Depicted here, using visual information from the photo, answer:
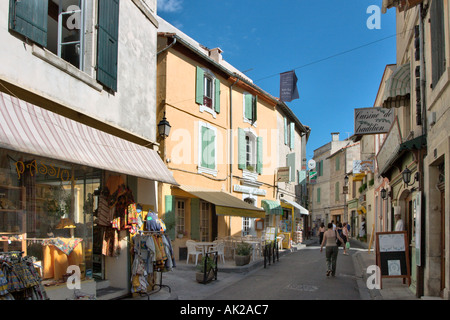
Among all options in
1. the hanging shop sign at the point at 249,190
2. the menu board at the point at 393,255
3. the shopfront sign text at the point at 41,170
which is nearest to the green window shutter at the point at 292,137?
the hanging shop sign at the point at 249,190

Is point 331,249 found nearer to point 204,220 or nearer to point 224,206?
point 224,206

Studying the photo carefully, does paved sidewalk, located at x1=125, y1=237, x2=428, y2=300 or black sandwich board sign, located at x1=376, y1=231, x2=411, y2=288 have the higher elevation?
black sandwich board sign, located at x1=376, y1=231, x2=411, y2=288

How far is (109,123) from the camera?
→ 7707 millimetres

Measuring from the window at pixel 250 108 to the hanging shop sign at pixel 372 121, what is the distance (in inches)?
289

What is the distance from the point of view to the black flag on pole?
719 inches

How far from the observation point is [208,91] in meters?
16.5

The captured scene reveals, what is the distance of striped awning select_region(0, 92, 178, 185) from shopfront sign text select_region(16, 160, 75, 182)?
30.6 inches

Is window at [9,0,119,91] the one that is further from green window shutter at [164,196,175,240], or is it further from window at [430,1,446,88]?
window at [430,1,446,88]

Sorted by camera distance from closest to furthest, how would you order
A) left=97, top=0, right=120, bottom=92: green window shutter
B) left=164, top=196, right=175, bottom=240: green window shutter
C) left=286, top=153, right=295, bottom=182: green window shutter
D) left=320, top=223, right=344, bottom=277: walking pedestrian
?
left=97, top=0, right=120, bottom=92: green window shutter → left=320, top=223, right=344, bottom=277: walking pedestrian → left=164, top=196, right=175, bottom=240: green window shutter → left=286, top=153, right=295, bottom=182: green window shutter

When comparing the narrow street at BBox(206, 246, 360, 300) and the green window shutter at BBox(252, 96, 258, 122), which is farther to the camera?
the green window shutter at BBox(252, 96, 258, 122)

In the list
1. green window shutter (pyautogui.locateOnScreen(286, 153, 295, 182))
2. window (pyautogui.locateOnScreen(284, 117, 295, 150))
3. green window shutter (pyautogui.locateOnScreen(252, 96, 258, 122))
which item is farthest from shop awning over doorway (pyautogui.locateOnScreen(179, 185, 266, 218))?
window (pyautogui.locateOnScreen(284, 117, 295, 150))

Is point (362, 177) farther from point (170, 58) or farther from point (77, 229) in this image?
point (77, 229)

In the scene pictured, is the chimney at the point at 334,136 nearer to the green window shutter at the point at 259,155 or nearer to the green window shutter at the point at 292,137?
the green window shutter at the point at 292,137

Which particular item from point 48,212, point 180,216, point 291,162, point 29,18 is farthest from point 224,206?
point 291,162
